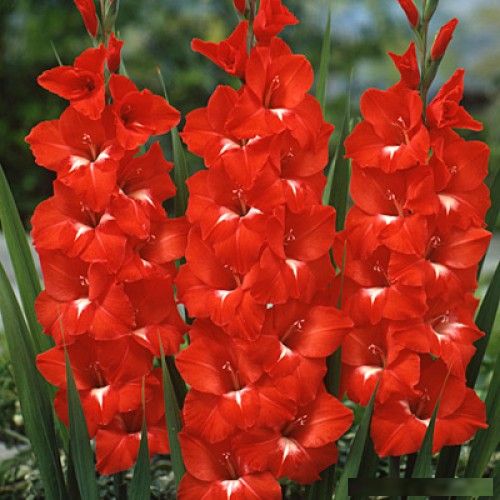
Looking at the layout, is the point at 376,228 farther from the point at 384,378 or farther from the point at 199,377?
the point at 199,377

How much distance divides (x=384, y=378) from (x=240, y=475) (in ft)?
0.86

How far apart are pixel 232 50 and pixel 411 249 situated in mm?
380

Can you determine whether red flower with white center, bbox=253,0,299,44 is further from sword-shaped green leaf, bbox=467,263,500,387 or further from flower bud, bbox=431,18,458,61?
sword-shaped green leaf, bbox=467,263,500,387

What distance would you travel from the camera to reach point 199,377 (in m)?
1.62

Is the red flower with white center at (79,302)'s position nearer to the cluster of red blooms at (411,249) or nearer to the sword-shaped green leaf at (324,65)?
the cluster of red blooms at (411,249)

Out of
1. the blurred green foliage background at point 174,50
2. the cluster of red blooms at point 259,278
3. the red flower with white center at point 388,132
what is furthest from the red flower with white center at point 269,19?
the blurred green foliage background at point 174,50

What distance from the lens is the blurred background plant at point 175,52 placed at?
634 centimetres

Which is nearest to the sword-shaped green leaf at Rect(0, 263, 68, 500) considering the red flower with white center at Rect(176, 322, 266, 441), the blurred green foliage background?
the red flower with white center at Rect(176, 322, 266, 441)

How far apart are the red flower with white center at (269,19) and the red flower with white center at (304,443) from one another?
0.53 m

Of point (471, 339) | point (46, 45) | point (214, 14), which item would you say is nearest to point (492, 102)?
point (214, 14)

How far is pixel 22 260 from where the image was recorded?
1874mm

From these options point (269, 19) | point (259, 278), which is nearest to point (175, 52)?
point (269, 19)

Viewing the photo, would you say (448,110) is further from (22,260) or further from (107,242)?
Result: (22,260)

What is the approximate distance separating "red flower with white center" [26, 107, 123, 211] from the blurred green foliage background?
4597 millimetres
